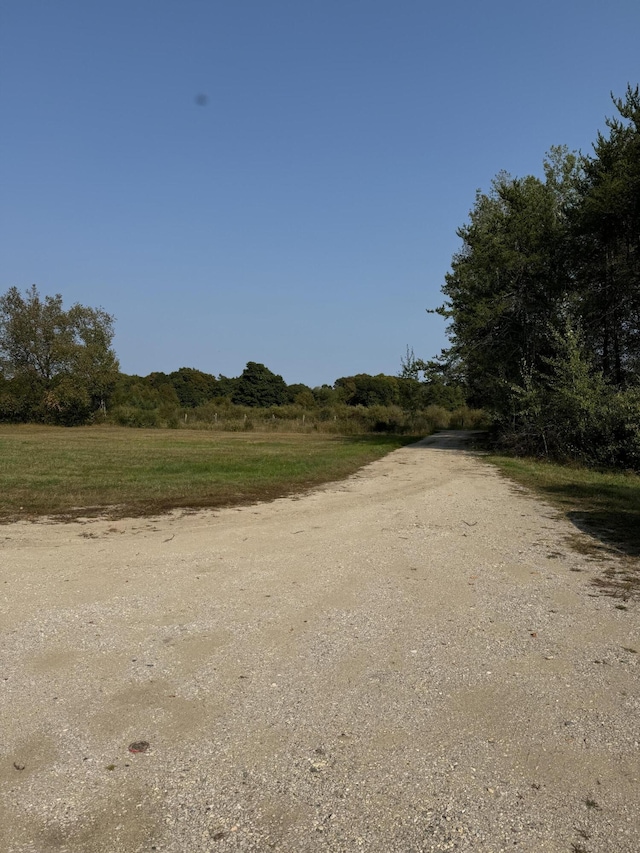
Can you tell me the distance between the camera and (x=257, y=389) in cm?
8812

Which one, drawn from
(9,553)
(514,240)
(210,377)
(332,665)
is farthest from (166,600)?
(210,377)

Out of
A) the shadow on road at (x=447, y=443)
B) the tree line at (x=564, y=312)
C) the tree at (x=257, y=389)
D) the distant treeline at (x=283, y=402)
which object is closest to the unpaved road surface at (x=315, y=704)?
the tree line at (x=564, y=312)

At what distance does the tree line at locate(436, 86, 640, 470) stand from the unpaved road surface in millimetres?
13994

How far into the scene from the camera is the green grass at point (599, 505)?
6191 mm

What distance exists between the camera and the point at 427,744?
2.88 m

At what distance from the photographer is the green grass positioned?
20.3ft

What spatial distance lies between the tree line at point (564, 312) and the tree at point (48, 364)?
40288 mm

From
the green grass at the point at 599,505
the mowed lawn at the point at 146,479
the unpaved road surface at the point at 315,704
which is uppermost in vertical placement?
the mowed lawn at the point at 146,479

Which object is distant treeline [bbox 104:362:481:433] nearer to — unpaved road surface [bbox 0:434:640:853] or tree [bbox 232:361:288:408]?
tree [bbox 232:361:288:408]

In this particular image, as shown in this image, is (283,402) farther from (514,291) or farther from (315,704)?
(315,704)

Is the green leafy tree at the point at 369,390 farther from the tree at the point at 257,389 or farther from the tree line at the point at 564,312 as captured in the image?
the tree line at the point at 564,312

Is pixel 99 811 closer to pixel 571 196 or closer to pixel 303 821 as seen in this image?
pixel 303 821

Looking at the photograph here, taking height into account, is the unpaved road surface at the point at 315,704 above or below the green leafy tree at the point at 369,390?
below

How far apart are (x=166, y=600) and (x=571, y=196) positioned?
1153 inches
